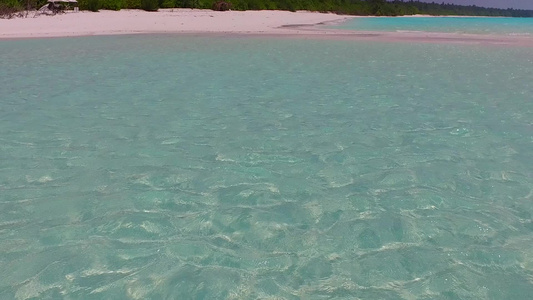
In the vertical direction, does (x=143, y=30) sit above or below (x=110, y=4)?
below

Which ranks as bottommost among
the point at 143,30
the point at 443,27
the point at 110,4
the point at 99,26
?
the point at 143,30

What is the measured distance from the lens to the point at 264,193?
4562 millimetres

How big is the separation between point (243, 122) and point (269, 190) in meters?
2.80

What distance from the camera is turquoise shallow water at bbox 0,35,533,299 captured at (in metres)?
3.18

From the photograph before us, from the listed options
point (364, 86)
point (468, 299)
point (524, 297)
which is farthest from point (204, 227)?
point (364, 86)

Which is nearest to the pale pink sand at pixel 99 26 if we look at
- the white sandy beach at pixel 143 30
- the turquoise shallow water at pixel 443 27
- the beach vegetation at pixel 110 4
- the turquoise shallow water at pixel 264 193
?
the white sandy beach at pixel 143 30

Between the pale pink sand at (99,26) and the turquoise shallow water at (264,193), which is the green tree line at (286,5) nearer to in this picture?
the pale pink sand at (99,26)

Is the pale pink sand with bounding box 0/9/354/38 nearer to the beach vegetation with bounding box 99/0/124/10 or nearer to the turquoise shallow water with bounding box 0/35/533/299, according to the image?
the beach vegetation with bounding box 99/0/124/10

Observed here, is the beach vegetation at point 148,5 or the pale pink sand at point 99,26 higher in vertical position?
the beach vegetation at point 148,5

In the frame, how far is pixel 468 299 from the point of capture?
2.98 m

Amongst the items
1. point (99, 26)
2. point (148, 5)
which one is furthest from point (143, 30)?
point (148, 5)

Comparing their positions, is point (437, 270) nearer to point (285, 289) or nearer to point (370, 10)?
point (285, 289)

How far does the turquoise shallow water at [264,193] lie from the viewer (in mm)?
3182

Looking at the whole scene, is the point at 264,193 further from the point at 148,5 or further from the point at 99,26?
the point at 148,5
